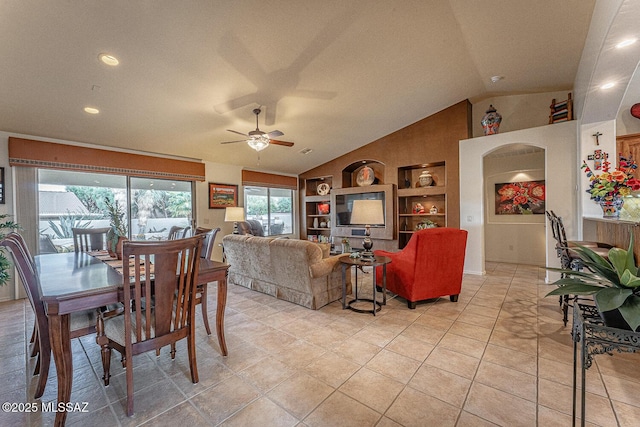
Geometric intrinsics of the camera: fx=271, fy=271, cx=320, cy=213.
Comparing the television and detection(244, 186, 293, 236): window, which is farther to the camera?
detection(244, 186, 293, 236): window

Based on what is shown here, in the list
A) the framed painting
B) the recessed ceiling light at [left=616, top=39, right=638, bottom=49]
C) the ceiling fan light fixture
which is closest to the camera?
the recessed ceiling light at [left=616, top=39, right=638, bottom=49]

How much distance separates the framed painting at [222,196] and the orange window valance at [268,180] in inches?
15.6

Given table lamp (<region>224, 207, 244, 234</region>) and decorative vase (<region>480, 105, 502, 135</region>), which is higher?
decorative vase (<region>480, 105, 502, 135</region>)

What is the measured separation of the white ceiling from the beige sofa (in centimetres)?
211

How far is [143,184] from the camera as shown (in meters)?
5.11

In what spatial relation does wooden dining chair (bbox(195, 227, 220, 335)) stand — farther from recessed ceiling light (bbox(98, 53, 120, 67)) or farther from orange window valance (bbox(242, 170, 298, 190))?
orange window valance (bbox(242, 170, 298, 190))

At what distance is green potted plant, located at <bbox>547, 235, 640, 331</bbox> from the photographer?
1.02 meters

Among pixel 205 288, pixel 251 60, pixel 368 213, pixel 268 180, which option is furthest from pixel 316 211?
pixel 205 288

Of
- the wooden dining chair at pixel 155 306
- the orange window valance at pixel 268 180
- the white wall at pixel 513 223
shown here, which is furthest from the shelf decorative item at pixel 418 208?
the wooden dining chair at pixel 155 306

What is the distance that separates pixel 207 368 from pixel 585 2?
4769mm

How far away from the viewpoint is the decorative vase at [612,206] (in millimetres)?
2875

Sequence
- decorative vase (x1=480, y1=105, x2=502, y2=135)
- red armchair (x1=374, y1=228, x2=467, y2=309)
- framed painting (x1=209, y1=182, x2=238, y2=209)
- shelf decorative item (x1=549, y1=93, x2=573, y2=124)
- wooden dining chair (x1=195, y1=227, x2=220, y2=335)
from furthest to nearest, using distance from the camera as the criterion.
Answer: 1. framed painting (x1=209, y1=182, x2=238, y2=209)
2. decorative vase (x1=480, y1=105, x2=502, y2=135)
3. shelf decorative item (x1=549, y1=93, x2=573, y2=124)
4. red armchair (x1=374, y1=228, x2=467, y2=309)
5. wooden dining chair (x1=195, y1=227, x2=220, y2=335)

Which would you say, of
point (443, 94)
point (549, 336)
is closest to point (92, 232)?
point (549, 336)

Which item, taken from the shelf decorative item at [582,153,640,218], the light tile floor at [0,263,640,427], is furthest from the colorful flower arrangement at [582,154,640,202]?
the light tile floor at [0,263,640,427]
